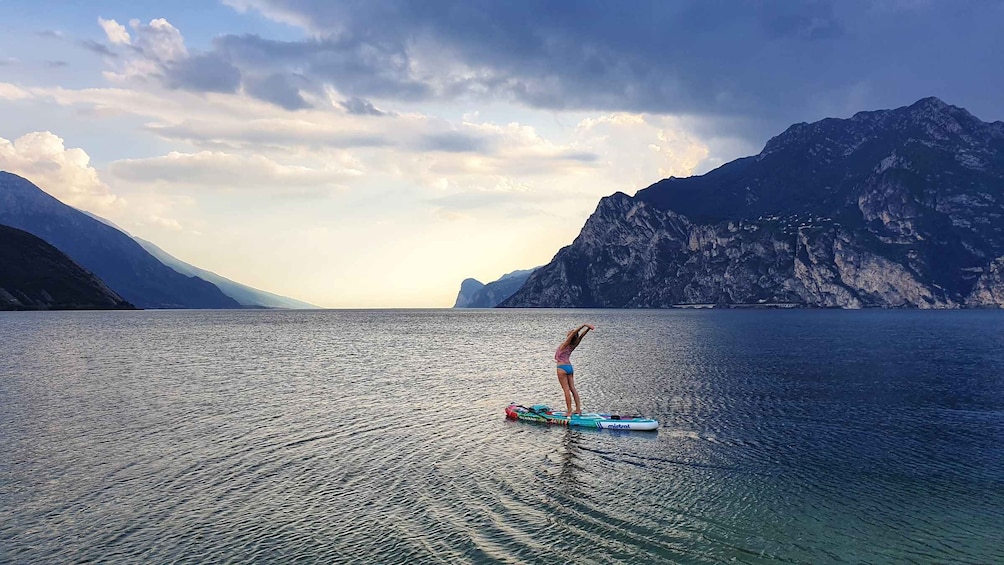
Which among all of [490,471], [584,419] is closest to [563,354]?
[584,419]

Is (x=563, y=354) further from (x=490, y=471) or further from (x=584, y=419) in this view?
(x=490, y=471)

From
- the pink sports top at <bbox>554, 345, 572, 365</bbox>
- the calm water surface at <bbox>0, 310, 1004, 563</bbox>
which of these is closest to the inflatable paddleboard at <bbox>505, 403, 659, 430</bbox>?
the calm water surface at <bbox>0, 310, 1004, 563</bbox>

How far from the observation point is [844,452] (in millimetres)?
40875

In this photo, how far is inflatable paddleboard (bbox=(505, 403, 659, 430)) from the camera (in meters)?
48.2

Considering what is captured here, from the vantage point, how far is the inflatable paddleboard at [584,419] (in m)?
48.2

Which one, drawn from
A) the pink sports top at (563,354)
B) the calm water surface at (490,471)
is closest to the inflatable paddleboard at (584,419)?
the calm water surface at (490,471)

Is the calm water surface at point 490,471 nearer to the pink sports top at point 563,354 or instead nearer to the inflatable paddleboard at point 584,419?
the inflatable paddleboard at point 584,419

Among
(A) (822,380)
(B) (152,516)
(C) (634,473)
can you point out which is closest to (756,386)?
(A) (822,380)

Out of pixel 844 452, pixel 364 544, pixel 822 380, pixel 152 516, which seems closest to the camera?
pixel 364 544

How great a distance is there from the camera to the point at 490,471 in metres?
36.3

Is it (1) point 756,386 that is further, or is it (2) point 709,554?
(1) point 756,386

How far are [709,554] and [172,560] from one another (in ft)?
70.5

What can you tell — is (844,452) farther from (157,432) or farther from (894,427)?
(157,432)

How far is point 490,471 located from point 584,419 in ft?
53.0
